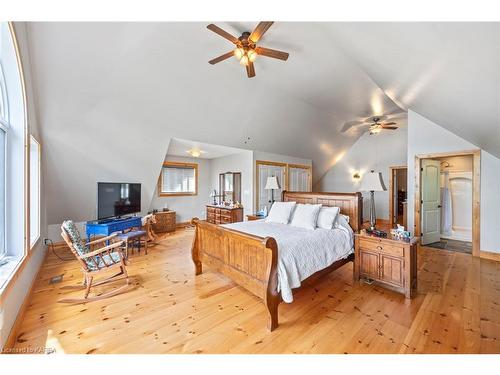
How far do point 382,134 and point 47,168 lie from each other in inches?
351

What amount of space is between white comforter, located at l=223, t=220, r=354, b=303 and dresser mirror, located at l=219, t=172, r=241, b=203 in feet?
10.8

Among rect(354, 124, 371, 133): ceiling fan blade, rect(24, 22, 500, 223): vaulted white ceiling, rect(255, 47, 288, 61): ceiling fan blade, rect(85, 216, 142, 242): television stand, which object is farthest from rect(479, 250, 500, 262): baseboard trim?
rect(85, 216, 142, 242): television stand

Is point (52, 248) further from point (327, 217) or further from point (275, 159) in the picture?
point (275, 159)

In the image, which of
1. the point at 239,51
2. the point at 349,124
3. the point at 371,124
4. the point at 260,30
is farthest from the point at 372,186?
the point at 371,124

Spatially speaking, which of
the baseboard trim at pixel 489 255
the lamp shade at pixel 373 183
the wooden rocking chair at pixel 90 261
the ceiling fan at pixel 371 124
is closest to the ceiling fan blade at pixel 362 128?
the ceiling fan at pixel 371 124

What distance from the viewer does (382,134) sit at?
712 cm

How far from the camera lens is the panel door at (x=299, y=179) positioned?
7.31 metres

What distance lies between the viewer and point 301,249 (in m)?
2.38

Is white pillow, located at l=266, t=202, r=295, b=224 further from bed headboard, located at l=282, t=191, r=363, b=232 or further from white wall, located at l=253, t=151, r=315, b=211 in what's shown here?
white wall, located at l=253, t=151, r=315, b=211

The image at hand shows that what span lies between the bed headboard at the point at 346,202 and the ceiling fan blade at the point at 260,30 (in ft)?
8.65

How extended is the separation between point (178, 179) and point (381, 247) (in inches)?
232

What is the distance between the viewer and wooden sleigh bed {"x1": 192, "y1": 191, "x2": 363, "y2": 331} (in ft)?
6.59
